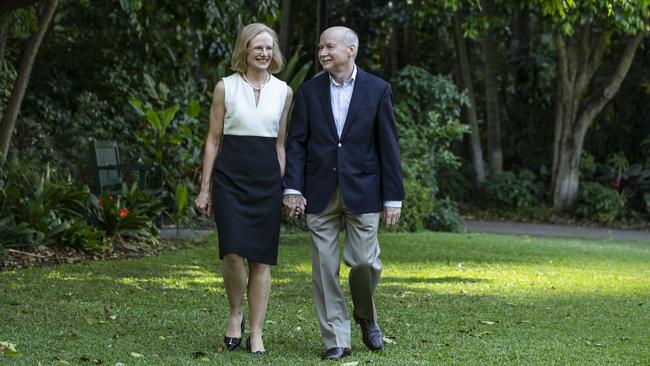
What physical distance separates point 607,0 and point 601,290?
261 cm

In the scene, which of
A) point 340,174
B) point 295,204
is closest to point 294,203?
point 295,204

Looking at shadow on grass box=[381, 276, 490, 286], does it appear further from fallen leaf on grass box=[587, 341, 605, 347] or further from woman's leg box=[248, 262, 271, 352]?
woman's leg box=[248, 262, 271, 352]

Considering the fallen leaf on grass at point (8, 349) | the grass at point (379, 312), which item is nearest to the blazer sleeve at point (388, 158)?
the grass at point (379, 312)

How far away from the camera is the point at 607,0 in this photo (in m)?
10.4

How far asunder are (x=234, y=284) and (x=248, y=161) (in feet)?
2.35

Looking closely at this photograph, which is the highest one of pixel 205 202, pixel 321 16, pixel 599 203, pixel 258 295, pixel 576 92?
pixel 321 16

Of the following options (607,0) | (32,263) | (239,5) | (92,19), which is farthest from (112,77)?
(607,0)

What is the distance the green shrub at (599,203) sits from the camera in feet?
71.8

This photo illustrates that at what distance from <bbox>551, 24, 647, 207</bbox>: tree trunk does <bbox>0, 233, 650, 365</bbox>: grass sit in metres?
9.52

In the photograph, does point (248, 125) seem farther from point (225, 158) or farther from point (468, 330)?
point (468, 330)

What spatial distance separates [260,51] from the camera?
631 centimetres

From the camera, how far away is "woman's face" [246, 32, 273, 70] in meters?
6.28

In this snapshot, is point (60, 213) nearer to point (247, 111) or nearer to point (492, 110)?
point (247, 111)

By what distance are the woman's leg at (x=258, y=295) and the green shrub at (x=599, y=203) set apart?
53.1 ft
